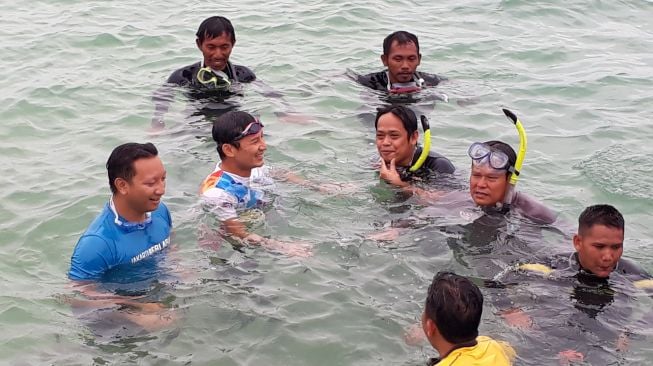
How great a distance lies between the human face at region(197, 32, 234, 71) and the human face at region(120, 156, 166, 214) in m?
3.91

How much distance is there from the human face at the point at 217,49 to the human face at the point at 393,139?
106 inches

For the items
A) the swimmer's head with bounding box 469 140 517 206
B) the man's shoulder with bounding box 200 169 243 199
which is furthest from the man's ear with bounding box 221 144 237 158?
the swimmer's head with bounding box 469 140 517 206

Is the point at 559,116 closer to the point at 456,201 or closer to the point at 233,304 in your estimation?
the point at 456,201

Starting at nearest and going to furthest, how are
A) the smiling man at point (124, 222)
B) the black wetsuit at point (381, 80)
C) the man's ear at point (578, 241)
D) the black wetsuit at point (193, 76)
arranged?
the smiling man at point (124, 222) < the man's ear at point (578, 241) < the black wetsuit at point (193, 76) < the black wetsuit at point (381, 80)

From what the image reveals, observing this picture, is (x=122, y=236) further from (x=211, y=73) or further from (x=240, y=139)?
(x=211, y=73)

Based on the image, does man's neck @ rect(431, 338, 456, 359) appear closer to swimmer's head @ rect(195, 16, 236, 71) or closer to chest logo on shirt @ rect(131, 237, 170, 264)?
chest logo on shirt @ rect(131, 237, 170, 264)

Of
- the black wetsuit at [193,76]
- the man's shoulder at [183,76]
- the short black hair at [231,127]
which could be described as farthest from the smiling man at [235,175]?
the man's shoulder at [183,76]

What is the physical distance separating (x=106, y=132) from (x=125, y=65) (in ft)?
7.76

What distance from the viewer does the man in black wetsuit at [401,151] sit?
279 inches

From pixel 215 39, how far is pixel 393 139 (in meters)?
2.88

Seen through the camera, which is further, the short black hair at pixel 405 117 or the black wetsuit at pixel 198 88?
the black wetsuit at pixel 198 88

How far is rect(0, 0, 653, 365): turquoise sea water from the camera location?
5.16 metres

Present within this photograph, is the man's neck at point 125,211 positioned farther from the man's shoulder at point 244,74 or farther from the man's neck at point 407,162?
the man's shoulder at point 244,74

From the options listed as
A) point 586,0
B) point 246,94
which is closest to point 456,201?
point 246,94
